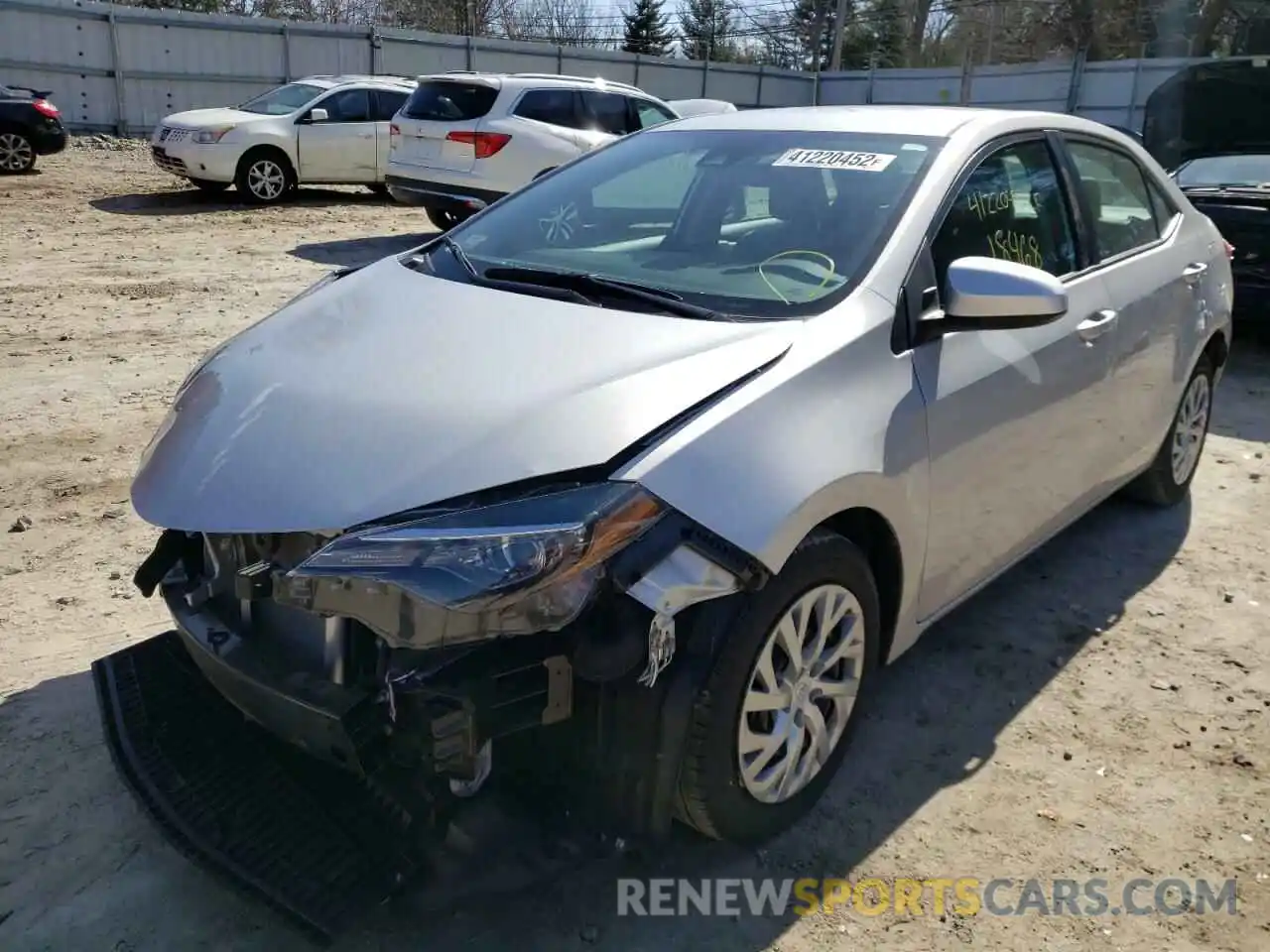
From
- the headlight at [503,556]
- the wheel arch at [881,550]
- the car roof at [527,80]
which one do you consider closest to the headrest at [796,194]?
the wheel arch at [881,550]

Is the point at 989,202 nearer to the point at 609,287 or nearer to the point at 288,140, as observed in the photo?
the point at 609,287

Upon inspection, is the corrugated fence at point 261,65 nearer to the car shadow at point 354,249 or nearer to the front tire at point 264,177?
the front tire at point 264,177

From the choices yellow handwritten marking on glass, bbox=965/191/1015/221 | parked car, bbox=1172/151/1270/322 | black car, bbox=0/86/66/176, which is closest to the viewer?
yellow handwritten marking on glass, bbox=965/191/1015/221

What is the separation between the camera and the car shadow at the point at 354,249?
10.6 m

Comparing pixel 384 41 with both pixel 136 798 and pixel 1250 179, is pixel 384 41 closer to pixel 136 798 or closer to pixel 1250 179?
pixel 1250 179

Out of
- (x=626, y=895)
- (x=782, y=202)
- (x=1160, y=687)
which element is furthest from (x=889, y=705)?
(x=782, y=202)

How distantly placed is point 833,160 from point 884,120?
33 cm

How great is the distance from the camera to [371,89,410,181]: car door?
1459cm

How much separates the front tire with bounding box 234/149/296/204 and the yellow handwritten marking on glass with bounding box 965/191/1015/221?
40.4ft

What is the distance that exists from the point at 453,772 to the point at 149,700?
0.96 metres

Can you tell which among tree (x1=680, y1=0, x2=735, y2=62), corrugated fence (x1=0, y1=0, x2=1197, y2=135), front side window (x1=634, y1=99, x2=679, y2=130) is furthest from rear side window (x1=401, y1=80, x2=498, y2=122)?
tree (x1=680, y1=0, x2=735, y2=62)

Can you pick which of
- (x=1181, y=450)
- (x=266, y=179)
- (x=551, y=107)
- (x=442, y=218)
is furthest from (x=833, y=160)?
(x=266, y=179)

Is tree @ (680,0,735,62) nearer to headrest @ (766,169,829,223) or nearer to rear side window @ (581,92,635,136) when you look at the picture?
rear side window @ (581,92,635,136)

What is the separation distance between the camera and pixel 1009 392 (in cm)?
314
